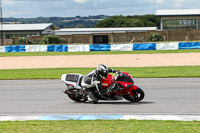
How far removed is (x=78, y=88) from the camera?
1244cm

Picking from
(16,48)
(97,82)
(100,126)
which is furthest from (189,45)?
(100,126)

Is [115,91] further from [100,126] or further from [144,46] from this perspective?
[144,46]

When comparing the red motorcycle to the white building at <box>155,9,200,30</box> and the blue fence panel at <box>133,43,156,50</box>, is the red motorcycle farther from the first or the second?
the white building at <box>155,9,200,30</box>

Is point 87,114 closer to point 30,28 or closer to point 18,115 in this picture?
point 18,115

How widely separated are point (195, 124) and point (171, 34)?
185ft

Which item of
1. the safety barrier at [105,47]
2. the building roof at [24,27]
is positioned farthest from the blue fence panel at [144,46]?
the building roof at [24,27]

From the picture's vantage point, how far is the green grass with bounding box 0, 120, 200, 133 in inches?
315

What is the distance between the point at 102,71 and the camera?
1170 cm

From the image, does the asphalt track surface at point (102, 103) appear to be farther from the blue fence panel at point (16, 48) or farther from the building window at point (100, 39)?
the building window at point (100, 39)

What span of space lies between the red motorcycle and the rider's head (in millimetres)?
237

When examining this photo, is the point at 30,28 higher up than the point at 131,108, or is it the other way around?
the point at 30,28

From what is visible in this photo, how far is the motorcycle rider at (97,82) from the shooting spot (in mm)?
11703

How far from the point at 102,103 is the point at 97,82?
81cm

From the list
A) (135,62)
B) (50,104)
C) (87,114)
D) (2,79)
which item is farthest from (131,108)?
(135,62)
